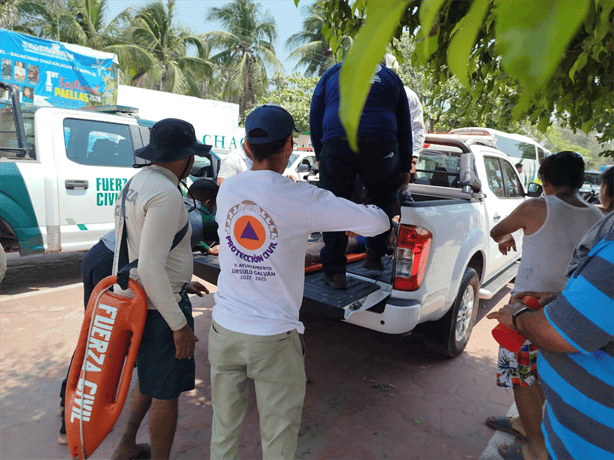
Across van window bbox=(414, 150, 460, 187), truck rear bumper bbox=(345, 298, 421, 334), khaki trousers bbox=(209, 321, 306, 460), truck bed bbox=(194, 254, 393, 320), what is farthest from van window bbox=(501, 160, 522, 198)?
khaki trousers bbox=(209, 321, 306, 460)

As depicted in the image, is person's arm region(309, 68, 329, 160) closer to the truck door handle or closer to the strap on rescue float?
the strap on rescue float

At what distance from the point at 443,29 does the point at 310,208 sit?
Answer: 60.0 inches

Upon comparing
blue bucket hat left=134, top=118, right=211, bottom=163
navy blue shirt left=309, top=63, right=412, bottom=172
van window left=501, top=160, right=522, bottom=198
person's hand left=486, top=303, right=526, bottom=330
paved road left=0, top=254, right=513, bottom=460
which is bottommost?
paved road left=0, top=254, right=513, bottom=460

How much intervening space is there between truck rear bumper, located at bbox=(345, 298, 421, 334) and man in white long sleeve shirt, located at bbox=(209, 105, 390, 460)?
4.01ft

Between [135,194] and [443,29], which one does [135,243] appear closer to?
[135,194]

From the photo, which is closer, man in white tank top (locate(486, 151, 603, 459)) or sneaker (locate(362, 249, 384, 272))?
man in white tank top (locate(486, 151, 603, 459))

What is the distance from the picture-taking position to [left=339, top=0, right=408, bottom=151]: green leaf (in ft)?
1.68

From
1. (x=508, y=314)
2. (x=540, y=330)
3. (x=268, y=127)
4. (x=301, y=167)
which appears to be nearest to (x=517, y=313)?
(x=508, y=314)

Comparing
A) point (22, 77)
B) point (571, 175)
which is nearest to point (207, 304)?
point (571, 175)

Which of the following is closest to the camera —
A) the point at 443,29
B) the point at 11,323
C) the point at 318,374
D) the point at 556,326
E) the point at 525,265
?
the point at 556,326

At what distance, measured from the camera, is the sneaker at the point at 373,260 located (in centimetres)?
352

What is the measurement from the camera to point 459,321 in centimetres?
394

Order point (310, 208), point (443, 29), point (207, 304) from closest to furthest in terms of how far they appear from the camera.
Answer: point (310, 208) → point (443, 29) → point (207, 304)

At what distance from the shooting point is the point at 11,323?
441cm
